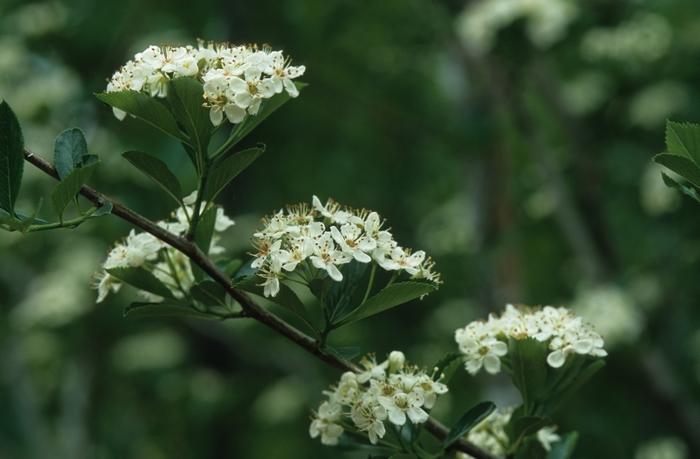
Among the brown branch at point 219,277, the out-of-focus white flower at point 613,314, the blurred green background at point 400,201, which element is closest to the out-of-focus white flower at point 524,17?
the blurred green background at point 400,201

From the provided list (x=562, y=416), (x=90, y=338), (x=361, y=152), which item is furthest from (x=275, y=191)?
(x=562, y=416)

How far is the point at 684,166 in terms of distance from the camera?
1.34 m

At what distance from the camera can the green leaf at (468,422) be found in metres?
1.41

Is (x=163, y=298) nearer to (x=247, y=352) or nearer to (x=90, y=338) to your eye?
(x=90, y=338)

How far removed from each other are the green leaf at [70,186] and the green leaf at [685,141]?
0.76 meters

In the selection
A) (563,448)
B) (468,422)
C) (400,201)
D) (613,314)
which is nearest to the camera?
(468,422)

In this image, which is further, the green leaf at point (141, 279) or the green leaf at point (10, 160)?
the green leaf at point (141, 279)

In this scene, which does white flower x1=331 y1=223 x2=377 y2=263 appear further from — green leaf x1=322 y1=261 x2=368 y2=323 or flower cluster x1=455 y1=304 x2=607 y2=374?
flower cluster x1=455 y1=304 x2=607 y2=374

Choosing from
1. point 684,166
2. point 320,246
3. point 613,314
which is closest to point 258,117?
point 320,246

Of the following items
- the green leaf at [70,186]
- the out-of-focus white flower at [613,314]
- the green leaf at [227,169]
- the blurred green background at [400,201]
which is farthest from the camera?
the blurred green background at [400,201]

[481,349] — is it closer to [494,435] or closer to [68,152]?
[494,435]

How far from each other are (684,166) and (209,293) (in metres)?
0.67

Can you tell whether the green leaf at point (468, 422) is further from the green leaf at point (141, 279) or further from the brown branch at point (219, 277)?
the green leaf at point (141, 279)

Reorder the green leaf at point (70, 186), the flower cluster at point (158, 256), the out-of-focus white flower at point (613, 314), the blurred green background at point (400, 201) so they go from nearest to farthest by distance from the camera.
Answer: the green leaf at point (70, 186)
the flower cluster at point (158, 256)
the out-of-focus white flower at point (613, 314)
the blurred green background at point (400, 201)
